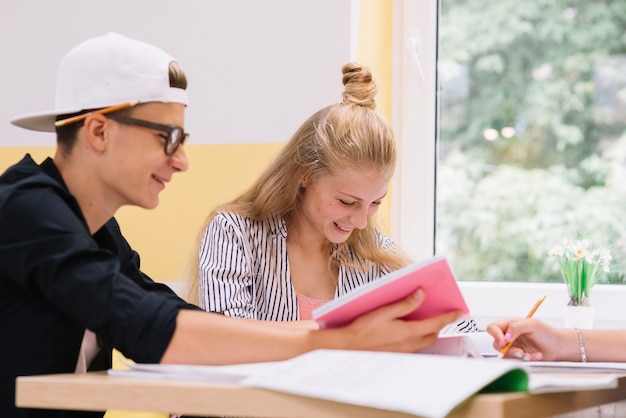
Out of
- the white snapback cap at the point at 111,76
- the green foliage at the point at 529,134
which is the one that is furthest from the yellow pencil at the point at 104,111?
the green foliage at the point at 529,134

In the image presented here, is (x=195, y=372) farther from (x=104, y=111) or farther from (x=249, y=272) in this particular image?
(x=249, y=272)

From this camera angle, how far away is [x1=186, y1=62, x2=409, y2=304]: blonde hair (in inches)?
81.6

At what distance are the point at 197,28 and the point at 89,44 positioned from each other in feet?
4.15

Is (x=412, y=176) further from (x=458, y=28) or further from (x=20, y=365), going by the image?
(x=20, y=365)

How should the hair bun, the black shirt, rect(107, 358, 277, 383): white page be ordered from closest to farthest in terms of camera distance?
rect(107, 358, 277, 383): white page, the black shirt, the hair bun

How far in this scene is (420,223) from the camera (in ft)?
9.56

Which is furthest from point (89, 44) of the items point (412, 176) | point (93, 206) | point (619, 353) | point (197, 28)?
point (412, 176)

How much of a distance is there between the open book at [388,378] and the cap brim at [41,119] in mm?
528

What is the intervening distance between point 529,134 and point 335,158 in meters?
1.07

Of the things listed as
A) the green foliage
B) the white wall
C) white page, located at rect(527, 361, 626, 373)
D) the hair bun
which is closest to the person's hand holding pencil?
white page, located at rect(527, 361, 626, 373)

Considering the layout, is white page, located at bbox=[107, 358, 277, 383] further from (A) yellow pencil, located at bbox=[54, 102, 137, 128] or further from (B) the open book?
(A) yellow pencil, located at bbox=[54, 102, 137, 128]

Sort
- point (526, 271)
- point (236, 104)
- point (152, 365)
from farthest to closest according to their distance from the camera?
point (526, 271)
point (236, 104)
point (152, 365)

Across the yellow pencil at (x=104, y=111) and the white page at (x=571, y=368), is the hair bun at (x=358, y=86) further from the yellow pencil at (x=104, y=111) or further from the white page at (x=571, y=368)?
the white page at (x=571, y=368)

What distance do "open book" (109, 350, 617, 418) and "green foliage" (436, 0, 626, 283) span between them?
1871mm
